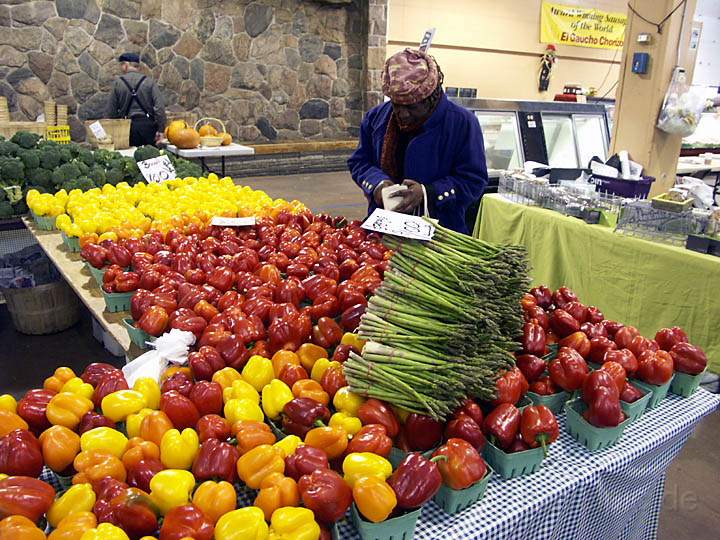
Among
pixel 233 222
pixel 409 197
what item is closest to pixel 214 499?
pixel 409 197

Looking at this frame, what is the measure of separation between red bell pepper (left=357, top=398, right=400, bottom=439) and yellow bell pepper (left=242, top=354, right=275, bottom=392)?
13.3 inches

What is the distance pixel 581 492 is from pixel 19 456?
1.38 metres

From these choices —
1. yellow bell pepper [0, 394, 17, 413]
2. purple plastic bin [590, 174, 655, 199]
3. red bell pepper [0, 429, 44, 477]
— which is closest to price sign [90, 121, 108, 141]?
purple plastic bin [590, 174, 655, 199]

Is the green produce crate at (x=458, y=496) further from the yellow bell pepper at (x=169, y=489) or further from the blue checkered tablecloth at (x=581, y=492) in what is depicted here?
the yellow bell pepper at (x=169, y=489)

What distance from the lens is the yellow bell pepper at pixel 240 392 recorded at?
1.56m

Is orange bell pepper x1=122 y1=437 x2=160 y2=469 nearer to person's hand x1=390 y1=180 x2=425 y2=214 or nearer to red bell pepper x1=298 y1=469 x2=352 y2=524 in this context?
red bell pepper x1=298 y1=469 x2=352 y2=524

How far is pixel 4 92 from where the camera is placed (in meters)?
8.42

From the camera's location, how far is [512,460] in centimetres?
146

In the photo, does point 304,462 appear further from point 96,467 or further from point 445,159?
point 445,159

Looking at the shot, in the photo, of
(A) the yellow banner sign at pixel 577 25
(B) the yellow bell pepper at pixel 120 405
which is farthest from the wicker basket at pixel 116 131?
(A) the yellow banner sign at pixel 577 25

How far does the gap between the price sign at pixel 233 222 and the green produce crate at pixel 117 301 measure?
0.72m

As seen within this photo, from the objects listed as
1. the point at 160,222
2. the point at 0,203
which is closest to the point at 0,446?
the point at 160,222

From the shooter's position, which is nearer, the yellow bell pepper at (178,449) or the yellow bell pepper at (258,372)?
the yellow bell pepper at (178,449)

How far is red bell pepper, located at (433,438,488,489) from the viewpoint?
131 cm
